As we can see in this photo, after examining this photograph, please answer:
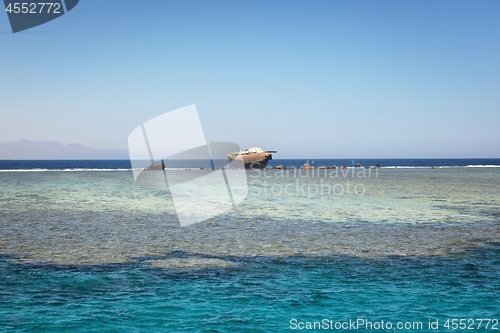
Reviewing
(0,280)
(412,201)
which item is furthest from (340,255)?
(412,201)

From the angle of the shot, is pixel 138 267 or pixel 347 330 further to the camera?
pixel 138 267

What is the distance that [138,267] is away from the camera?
11.9 meters

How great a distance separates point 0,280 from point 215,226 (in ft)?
34.9

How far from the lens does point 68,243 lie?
15.4m

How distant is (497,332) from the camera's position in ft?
24.8

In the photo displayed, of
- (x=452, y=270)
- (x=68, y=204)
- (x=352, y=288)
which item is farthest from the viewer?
(x=68, y=204)

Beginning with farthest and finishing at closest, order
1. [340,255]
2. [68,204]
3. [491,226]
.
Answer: [68,204], [491,226], [340,255]

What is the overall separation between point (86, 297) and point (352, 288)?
6.21 m

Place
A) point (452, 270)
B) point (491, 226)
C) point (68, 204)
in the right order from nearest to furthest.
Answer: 1. point (452, 270)
2. point (491, 226)
3. point (68, 204)

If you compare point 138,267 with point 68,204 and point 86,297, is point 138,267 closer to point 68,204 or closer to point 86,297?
point 86,297

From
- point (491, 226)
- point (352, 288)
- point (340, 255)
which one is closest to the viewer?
point (352, 288)

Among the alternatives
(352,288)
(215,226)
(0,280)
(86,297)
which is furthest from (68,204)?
(352,288)

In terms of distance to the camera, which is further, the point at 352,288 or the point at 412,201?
the point at 412,201

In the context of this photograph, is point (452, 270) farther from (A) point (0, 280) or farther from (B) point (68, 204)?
(B) point (68, 204)
